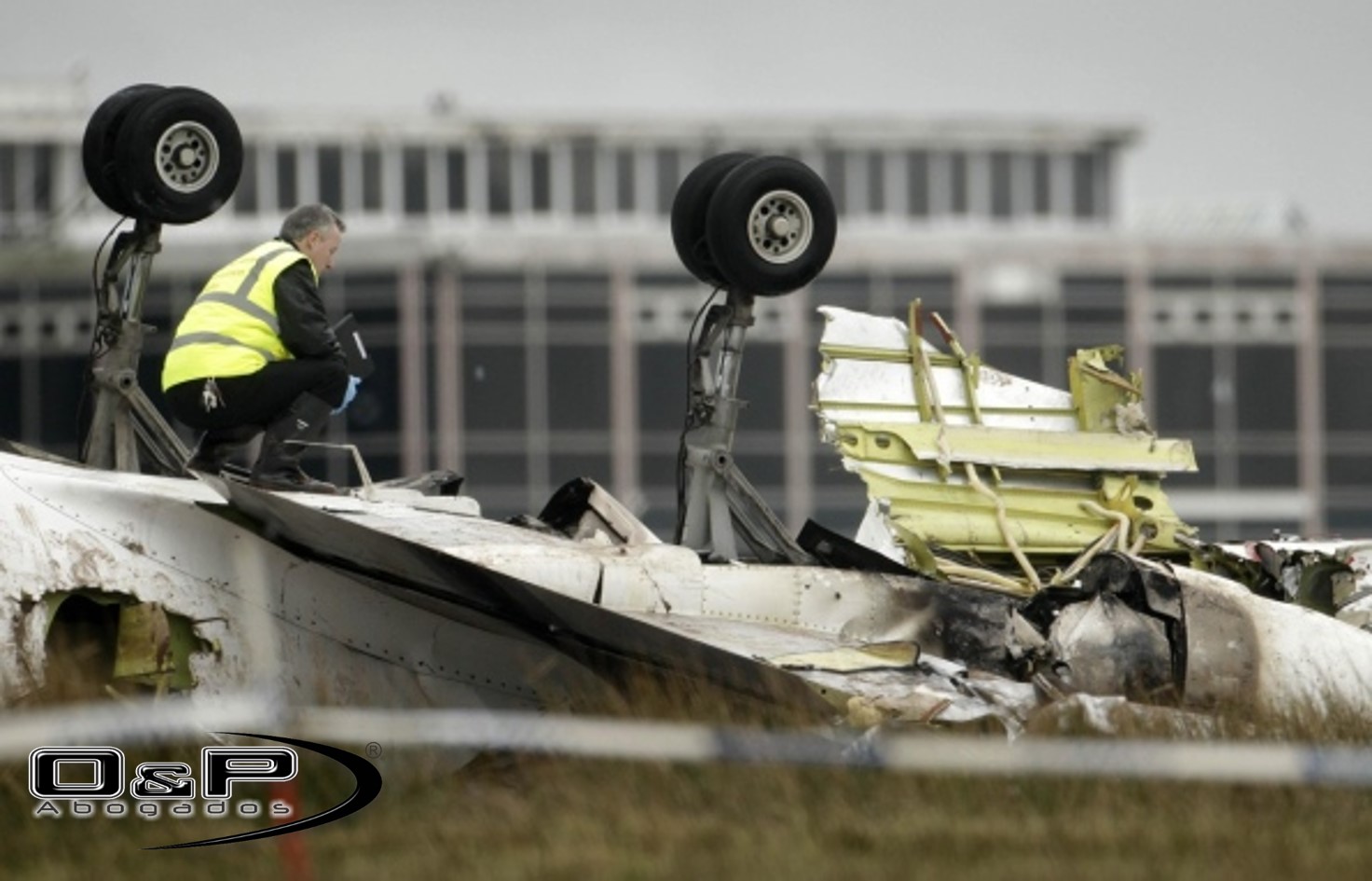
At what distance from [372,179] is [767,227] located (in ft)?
226

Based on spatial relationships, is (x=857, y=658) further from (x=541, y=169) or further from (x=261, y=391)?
(x=541, y=169)

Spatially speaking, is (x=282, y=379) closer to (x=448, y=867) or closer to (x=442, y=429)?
(x=448, y=867)

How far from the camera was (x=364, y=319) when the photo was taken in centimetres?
7012

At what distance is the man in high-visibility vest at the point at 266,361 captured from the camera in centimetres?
1495

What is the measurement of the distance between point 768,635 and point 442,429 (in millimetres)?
54252

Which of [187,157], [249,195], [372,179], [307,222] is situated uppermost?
[372,179]

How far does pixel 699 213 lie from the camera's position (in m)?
16.0

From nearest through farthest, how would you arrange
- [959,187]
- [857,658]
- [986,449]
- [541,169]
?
[857,658], [986,449], [541,169], [959,187]

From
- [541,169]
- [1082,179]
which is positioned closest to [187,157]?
[541,169]

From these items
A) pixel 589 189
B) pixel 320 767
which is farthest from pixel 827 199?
pixel 589 189

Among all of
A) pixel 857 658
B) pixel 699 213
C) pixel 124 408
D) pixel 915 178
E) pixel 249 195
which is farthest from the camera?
pixel 915 178

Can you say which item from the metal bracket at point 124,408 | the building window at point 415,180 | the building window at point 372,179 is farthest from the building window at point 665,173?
the metal bracket at point 124,408

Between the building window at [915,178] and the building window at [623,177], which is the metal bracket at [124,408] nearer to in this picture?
the building window at [623,177]

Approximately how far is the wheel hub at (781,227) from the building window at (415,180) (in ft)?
223
